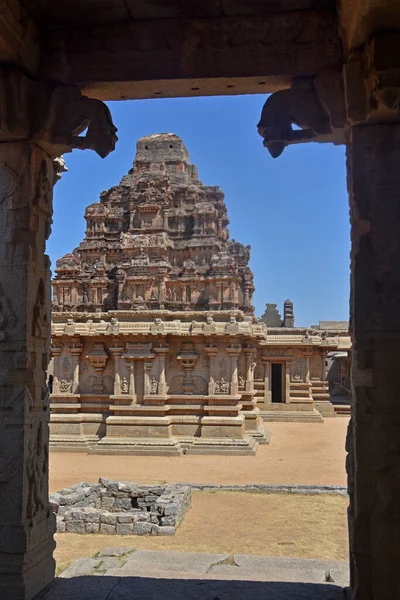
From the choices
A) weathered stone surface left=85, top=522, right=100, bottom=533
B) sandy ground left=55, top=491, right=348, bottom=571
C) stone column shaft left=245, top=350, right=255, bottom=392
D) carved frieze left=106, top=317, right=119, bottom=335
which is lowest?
A: sandy ground left=55, top=491, right=348, bottom=571

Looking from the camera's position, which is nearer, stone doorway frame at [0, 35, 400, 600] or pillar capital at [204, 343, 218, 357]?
stone doorway frame at [0, 35, 400, 600]

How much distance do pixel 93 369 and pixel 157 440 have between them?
3.43 metres

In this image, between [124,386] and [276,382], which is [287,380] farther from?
[124,386]

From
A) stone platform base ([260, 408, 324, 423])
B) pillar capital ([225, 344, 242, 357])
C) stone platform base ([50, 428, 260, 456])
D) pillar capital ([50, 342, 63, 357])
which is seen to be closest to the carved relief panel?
stone platform base ([260, 408, 324, 423])

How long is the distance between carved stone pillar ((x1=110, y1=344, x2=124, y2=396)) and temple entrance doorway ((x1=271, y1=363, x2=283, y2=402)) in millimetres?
11559

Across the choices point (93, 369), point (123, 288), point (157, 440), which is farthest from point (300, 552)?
point (123, 288)

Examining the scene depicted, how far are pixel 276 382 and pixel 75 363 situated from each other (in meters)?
12.4

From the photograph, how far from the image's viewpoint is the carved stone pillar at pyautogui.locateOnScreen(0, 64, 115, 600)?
13.5 feet

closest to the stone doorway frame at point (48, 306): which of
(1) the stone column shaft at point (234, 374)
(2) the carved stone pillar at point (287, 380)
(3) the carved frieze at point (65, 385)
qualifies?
(1) the stone column shaft at point (234, 374)

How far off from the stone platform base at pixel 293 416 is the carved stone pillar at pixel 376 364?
23.0 m

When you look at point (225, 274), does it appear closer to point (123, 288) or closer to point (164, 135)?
point (123, 288)

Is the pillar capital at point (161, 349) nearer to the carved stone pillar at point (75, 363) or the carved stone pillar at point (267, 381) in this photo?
the carved stone pillar at point (75, 363)

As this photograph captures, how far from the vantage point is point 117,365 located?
19109mm

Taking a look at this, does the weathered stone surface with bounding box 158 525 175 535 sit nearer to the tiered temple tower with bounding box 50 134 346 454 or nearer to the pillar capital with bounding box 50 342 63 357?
the tiered temple tower with bounding box 50 134 346 454
